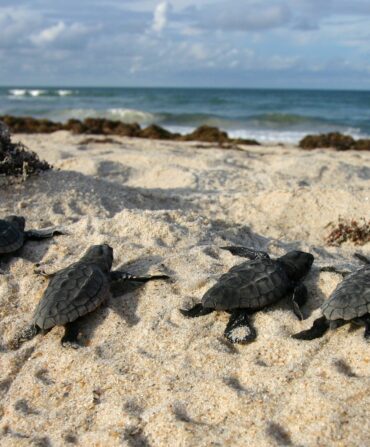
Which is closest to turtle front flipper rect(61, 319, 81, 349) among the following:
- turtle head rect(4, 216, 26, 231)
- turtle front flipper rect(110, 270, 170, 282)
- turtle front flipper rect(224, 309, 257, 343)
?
turtle front flipper rect(110, 270, 170, 282)

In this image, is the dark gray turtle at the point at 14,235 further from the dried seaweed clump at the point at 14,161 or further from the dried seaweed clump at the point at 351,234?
the dried seaweed clump at the point at 351,234

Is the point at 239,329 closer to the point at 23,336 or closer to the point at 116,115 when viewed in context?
the point at 23,336

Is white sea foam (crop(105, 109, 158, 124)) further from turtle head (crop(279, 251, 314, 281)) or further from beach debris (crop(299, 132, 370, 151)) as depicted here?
turtle head (crop(279, 251, 314, 281))

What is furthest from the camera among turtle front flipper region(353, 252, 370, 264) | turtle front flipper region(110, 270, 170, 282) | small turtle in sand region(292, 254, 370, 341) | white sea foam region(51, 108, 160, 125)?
white sea foam region(51, 108, 160, 125)

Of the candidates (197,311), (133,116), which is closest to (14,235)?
(197,311)

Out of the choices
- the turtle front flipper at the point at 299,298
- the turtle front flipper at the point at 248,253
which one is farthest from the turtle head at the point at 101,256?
the turtle front flipper at the point at 299,298
